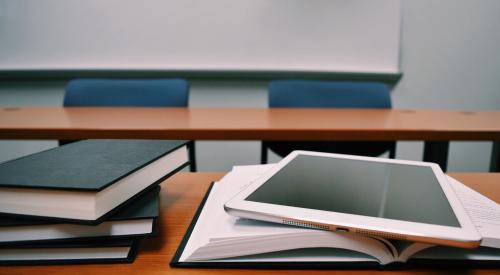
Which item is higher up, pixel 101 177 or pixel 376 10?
pixel 376 10

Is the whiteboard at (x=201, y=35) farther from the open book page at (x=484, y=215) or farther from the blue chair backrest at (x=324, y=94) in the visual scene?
the open book page at (x=484, y=215)

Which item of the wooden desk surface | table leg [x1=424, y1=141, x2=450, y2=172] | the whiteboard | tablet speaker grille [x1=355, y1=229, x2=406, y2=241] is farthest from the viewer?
the whiteboard

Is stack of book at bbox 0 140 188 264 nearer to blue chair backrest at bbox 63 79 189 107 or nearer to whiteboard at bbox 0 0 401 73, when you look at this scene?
blue chair backrest at bbox 63 79 189 107

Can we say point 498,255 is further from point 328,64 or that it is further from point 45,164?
point 328,64

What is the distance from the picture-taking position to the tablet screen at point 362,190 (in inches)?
12.7

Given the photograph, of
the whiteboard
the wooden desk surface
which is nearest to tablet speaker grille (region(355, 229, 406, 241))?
the wooden desk surface

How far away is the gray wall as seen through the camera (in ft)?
6.82

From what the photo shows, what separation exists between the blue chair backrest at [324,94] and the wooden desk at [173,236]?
36.9 inches

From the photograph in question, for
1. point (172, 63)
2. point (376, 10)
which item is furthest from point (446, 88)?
point (172, 63)

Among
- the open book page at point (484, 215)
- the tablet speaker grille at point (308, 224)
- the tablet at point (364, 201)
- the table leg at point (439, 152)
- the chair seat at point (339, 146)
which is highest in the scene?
the tablet at point (364, 201)

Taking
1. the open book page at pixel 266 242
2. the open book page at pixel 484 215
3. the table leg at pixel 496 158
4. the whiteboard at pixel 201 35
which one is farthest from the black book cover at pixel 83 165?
the whiteboard at pixel 201 35

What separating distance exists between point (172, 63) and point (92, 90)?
63 cm

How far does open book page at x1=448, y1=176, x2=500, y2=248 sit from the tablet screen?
0.03 metres

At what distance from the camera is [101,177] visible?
0.33 meters
